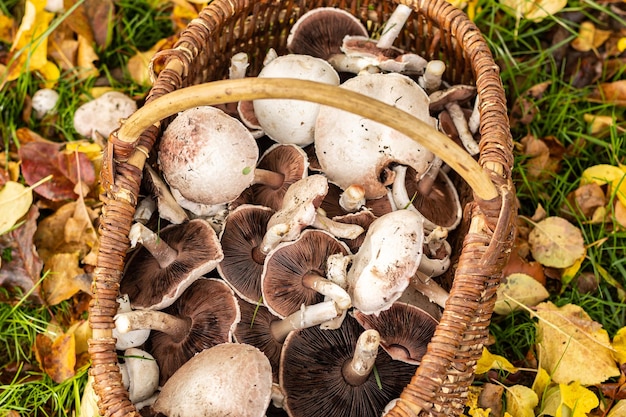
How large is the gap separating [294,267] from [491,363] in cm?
81

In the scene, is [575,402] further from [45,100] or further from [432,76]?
A: [45,100]

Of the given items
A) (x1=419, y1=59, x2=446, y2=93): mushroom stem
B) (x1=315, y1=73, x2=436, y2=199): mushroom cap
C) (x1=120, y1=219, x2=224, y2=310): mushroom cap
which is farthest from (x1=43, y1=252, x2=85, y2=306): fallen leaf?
(x1=419, y1=59, x2=446, y2=93): mushroom stem

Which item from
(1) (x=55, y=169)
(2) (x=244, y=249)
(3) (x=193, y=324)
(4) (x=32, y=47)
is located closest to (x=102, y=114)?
(1) (x=55, y=169)

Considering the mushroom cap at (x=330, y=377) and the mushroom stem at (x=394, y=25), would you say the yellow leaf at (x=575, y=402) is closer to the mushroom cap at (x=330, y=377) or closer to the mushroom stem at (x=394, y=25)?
the mushroom cap at (x=330, y=377)

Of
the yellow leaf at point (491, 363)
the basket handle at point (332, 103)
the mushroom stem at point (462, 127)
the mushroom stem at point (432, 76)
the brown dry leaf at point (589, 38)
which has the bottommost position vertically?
the yellow leaf at point (491, 363)

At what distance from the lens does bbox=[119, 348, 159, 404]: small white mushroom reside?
200 centimetres

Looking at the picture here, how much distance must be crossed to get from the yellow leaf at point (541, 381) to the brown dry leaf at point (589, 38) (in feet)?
4.85

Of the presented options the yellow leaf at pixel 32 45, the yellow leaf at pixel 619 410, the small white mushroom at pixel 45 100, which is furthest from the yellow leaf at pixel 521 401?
the yellow leaf at pixel 32 45

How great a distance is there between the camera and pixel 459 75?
2.47 m

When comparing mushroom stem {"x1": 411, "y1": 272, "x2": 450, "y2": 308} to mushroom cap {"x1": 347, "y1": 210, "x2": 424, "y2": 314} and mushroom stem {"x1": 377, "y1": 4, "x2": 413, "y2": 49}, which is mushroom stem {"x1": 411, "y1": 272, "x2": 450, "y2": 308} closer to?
mushroom cap {"x1": 347, "y1": 210, "x2": 424, "y2": 314}

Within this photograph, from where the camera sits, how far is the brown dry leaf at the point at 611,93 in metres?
2.85

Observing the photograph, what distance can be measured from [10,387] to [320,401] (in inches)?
45.4

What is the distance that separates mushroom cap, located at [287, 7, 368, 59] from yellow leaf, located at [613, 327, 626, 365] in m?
1.41

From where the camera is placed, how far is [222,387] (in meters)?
1.78
